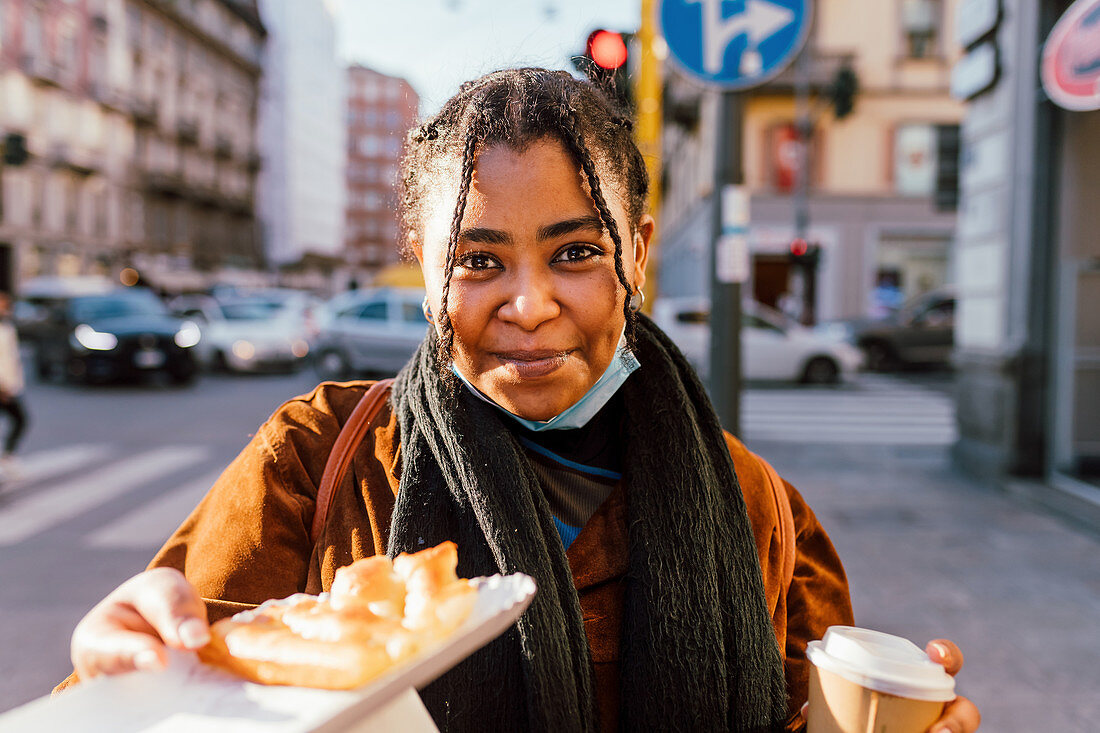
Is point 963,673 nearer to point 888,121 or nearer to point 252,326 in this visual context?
point 252,326

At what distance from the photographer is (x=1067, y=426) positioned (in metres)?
6.75

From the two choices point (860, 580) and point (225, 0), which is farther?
point (225, 0)

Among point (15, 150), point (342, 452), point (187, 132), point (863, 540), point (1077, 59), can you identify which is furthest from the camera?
point (187, 132)

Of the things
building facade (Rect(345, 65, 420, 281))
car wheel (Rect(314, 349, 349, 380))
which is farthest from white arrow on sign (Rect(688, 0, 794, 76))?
building facade (Rect(345, 65, 420, 281))

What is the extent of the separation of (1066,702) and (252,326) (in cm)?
1646

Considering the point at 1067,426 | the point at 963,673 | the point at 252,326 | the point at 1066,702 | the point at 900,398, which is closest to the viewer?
the point at 1066,702

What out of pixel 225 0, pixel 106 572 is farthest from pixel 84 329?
pixel 225 0

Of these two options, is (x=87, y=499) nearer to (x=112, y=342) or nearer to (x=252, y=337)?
(x=112, y=342)

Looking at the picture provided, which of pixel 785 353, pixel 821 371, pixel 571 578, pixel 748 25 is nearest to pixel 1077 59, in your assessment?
pixel 748 25

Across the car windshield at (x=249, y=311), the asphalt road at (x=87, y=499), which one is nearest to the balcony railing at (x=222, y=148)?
the car windshield at (x=249, y=311)

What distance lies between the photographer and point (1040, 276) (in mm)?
6777

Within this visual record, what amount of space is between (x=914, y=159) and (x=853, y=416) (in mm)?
14415

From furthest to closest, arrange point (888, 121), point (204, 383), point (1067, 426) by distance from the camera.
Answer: point (888, 121)
point (204, 383)
point (1067, 426)

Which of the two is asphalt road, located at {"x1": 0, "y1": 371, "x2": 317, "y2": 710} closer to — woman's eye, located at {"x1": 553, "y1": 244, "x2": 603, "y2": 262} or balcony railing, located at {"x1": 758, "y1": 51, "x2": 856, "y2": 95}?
woman's eye, located at {"x1": 553, "y1": 244, "x2": 603, "y2": 262}
